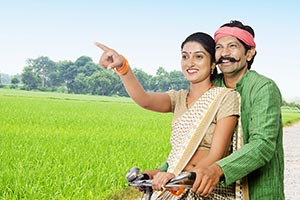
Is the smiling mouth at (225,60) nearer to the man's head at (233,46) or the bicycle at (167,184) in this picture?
the man's head at (233,46)

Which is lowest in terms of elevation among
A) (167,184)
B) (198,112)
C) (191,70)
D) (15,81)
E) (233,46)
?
(15,81)

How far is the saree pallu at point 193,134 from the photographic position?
7.80 ft

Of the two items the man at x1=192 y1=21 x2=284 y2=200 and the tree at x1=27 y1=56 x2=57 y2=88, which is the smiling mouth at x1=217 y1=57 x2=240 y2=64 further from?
the tree at x1=27 y1=56 x2=57 y2=88

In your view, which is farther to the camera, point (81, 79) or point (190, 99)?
point (81, 79)

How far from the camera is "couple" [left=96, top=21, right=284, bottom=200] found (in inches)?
90.6

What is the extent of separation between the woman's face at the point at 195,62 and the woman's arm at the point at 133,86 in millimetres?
266

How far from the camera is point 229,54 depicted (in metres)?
2.54

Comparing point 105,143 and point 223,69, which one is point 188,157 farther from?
point 105,143

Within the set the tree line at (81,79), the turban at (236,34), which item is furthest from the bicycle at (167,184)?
the tree line at (81,79)

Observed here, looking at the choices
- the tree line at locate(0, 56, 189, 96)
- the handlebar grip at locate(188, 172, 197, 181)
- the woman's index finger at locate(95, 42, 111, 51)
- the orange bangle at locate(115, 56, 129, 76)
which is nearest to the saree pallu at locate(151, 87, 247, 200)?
the handlebar grip at locate(188, 172, 197, 181)

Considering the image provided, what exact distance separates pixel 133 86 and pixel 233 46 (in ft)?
1.66

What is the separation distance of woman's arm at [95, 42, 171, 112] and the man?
11.4 inches

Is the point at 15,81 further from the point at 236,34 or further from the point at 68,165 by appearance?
the point at 236,34

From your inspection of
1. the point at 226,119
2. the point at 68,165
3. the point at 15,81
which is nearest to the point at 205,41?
the point at 226,119
